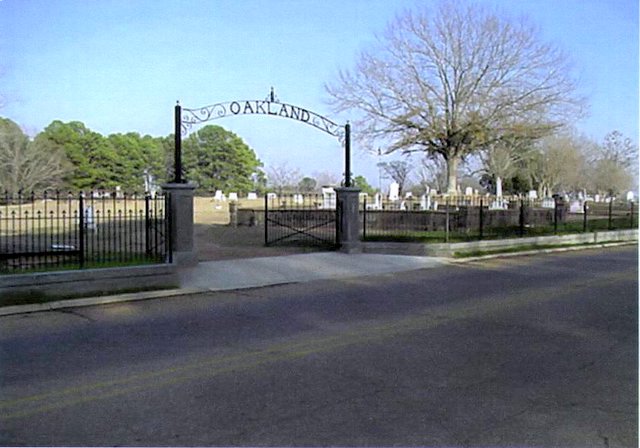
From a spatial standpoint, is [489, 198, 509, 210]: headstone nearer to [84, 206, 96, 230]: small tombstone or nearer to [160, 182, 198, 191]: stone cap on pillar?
[84, 206, 96, 230]: small tombstone

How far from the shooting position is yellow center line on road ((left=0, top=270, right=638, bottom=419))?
5309 mm

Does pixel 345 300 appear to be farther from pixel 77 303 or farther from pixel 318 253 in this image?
pixel 318 253

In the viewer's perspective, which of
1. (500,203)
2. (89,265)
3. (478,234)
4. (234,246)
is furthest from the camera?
(500,203)

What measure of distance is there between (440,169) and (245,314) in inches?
2576

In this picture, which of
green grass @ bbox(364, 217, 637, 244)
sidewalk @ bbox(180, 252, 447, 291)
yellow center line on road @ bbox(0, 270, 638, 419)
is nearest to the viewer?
yellow center line on road @ bbox(0, 270, 638, 419)

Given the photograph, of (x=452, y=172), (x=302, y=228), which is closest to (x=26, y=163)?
(x=452, y=172)

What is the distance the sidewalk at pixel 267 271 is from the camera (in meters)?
10.6

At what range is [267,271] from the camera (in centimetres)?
1439

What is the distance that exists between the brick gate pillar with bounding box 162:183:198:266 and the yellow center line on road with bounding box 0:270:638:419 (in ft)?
22.4

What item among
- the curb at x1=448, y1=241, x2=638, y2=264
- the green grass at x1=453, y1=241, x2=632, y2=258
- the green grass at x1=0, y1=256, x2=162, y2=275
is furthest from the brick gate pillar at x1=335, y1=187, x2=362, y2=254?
the green grass at x1=0, y1=256, x2=162, y2=275

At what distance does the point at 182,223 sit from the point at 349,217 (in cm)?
545

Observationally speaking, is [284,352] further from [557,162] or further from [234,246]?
[557,162]

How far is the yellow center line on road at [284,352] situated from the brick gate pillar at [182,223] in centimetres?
682

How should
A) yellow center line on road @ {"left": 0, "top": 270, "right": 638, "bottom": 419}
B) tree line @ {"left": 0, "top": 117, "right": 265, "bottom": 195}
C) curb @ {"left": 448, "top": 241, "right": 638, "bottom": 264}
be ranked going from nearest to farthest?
yellow center line on road @ {"left": 0, "top": 270, "right": 638, "bottom": 419}, curb @ {"left": 448, "top": 241, "right": 638, "bottom": 264}, tree line @ {"left": 0, "top": 117, "right": 265, "bottom": 195}
